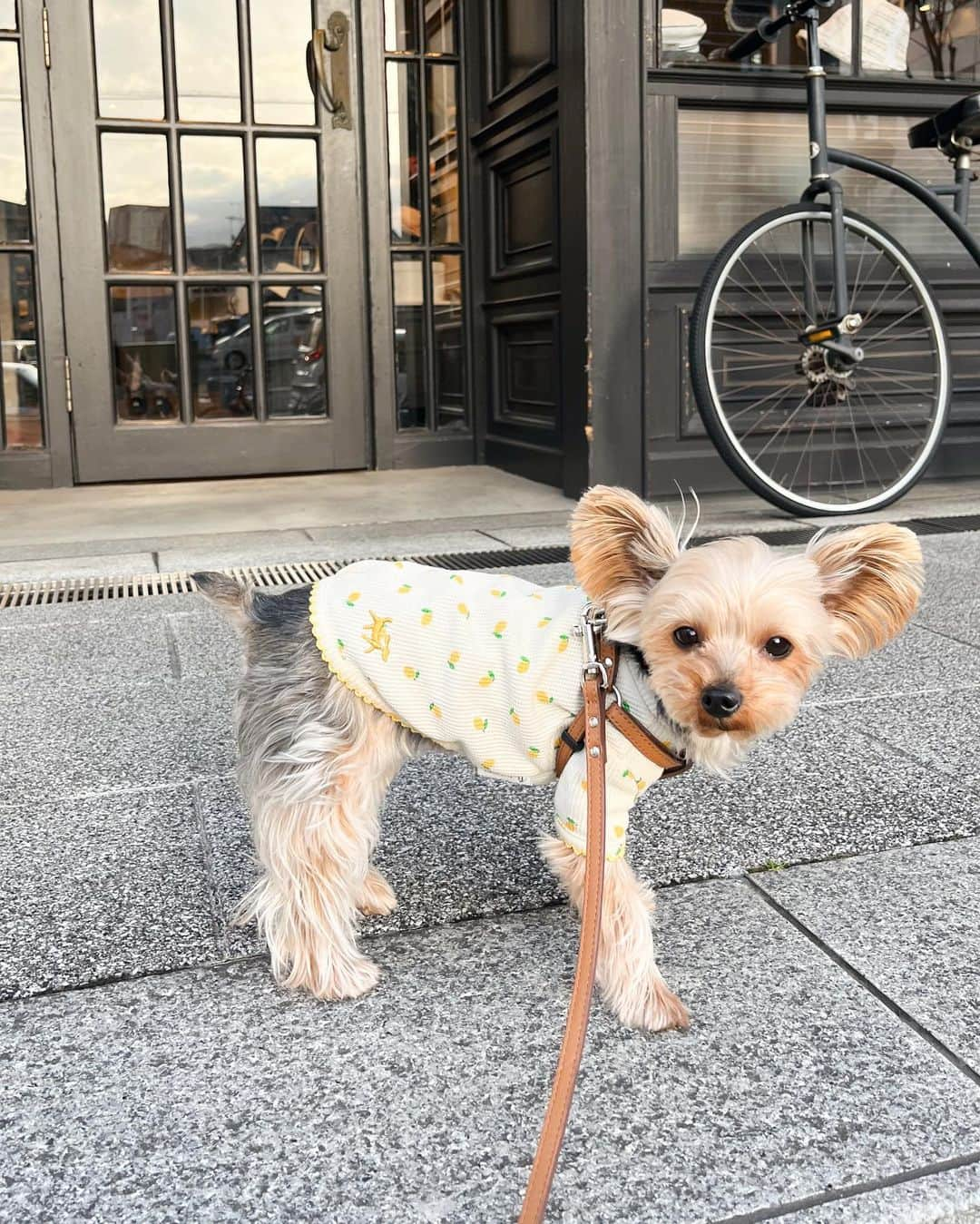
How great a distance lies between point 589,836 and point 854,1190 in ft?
1.72

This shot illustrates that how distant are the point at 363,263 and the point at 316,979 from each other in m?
5.80

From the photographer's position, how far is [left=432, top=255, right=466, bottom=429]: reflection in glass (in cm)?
714

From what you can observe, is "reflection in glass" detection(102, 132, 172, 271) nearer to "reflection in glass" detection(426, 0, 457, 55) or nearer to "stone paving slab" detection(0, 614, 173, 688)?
"reflection in glass" detection(426, 0, 457, 55)

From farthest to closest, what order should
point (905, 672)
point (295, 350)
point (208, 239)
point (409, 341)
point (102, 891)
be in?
point (409, 341), point (295, 350), point (208, 239), point (905, 672), point (102, 891)

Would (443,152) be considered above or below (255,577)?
above

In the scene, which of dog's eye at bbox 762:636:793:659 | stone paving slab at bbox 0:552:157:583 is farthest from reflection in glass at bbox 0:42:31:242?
dog's eye at bbox 762:636:793:659

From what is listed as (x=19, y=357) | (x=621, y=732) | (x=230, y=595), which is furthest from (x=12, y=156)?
(x=621, y=732)

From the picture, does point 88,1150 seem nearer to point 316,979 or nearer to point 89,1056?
point 89,1056

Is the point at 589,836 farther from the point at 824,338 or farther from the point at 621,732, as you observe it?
the point at 824,338

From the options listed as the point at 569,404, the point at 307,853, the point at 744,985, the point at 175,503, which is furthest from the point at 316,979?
the point at 175,503

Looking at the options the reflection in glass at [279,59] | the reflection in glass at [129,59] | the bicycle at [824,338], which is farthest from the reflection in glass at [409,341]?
the bicycle at [824,338]

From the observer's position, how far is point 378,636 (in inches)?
73.2

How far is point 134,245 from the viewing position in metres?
6.62

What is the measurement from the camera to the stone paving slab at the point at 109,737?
105 inches
